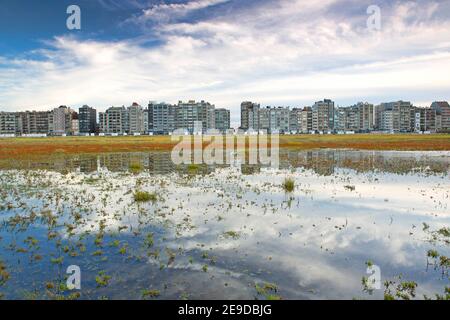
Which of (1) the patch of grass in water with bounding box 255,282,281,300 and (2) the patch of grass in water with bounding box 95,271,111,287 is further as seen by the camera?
(2) the patch of grass in water with bounding box 95,271,111,287

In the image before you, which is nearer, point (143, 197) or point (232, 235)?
point (232, 235)

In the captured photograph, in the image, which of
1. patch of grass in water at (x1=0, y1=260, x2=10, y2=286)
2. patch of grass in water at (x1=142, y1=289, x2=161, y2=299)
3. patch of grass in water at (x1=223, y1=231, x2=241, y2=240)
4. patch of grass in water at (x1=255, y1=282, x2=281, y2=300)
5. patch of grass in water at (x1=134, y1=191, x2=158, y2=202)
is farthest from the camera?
patch of grass in water at (x1=134, y1=191, x2=158, y2=202)

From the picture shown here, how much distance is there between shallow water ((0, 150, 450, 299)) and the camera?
11.9m

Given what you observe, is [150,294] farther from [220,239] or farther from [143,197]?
[143,197]

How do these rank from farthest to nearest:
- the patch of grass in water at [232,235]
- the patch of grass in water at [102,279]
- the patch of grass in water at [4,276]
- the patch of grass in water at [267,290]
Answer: the patch of grass in water at [232,235]
the patch of grass in water at [4,276]
the patch of grass in water at [102,279]
the patch of grass in water at [267,290]

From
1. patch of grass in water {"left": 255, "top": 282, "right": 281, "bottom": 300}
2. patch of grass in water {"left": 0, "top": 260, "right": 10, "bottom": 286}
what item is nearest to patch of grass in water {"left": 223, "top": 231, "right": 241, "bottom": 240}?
patch of grass in water {"left": 255, "top": 282, "right": 281, "bottom": 300}

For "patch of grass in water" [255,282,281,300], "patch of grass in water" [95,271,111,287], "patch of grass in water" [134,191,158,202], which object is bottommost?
"patch of grass in water" [255,282,281,300]

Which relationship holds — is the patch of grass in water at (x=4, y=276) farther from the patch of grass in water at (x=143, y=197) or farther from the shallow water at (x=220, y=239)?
the patch of grass in water at (x=143, y=197)

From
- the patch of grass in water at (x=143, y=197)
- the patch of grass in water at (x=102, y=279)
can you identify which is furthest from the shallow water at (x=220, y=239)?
the patch of grass in water at (x=143, y=197)

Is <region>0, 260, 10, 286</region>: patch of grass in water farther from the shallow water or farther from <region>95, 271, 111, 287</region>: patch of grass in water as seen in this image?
<region>95, 271, 111, 287</region>: patch of grass in water

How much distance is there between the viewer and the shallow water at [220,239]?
11906 millimetres

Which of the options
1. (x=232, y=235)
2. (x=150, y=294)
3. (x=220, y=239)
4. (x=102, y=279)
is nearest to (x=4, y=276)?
(x=102, y=279)

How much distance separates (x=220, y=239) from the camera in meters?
16.7
